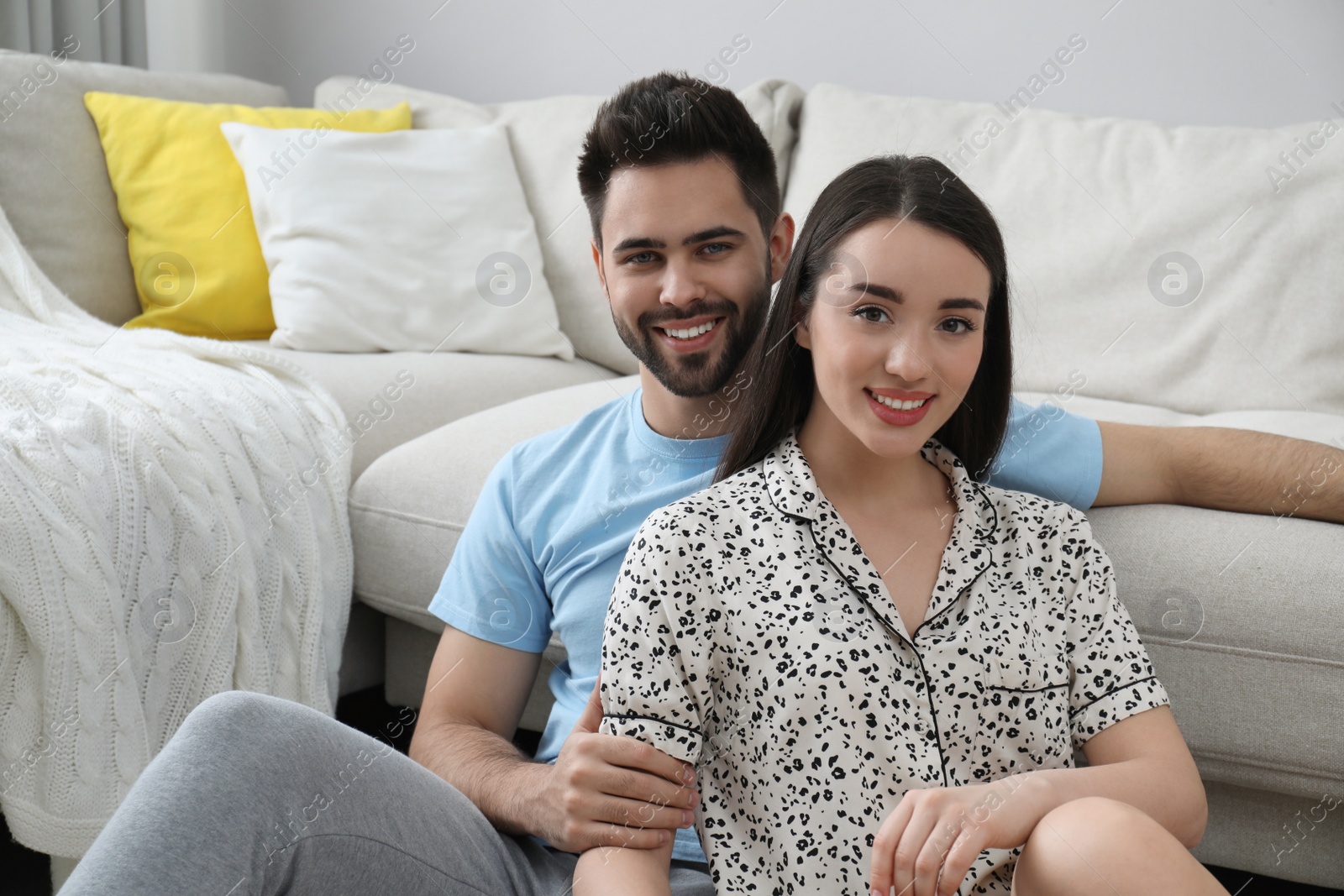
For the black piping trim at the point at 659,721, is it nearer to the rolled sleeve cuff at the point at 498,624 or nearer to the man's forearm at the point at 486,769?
the man's forearm at the point at 486,769

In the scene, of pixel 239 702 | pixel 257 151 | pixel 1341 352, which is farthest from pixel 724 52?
pixel 239 702

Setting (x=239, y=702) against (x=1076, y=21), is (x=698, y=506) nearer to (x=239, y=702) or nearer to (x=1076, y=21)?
(x=239, y=702)

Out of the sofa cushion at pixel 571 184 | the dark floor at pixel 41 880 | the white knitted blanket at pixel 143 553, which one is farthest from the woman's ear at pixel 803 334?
the sofa cushion at pixel 571 184

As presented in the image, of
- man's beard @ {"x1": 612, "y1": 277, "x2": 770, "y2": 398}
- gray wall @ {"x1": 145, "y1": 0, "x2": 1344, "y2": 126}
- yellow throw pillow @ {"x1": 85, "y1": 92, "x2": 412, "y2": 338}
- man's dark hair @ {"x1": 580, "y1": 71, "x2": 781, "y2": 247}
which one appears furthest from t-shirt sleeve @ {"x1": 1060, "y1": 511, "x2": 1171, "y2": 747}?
yellow throw pillow @ {"x1": 85, "y1": 92, "x2": 412, "y2": 338}

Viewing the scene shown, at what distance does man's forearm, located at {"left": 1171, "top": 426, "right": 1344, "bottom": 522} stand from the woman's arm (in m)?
0.62

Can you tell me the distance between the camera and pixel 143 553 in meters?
1.13

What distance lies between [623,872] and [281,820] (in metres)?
0.23

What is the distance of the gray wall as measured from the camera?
1.81 metres

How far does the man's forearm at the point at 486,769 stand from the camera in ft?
2.91

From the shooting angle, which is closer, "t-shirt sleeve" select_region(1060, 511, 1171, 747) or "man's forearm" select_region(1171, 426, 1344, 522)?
"t-shirt sleeve" select_region(1060, 511, 1171, 747)

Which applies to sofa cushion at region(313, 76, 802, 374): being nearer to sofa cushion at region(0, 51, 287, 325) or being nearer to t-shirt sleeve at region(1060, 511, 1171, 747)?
sofa cushion at region(0, 51, 287, 325)

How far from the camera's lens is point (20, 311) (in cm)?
154

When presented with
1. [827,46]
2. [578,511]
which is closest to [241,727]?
[578,511]

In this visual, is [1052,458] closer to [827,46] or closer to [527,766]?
[527,766]
